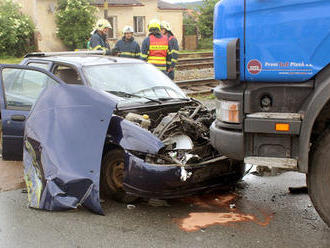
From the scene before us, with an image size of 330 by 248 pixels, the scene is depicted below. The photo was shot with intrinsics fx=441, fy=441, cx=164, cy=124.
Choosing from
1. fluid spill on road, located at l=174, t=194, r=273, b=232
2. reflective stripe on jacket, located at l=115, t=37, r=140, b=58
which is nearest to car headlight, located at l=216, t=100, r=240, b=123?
fluid spill on road, located at l=174, t=194, r=273, b=232

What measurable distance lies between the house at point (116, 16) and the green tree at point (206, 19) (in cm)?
186

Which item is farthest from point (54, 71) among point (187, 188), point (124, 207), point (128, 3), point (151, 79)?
point (128, 3)

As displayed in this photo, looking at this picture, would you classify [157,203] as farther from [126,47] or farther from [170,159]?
[126,47]

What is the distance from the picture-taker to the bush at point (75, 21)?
23.7 m

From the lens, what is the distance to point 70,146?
15.3 feet

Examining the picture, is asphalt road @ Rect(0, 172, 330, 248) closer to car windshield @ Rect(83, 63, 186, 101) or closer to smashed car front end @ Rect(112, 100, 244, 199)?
smashed car front end @ Rect(112, 100, 244, 199)

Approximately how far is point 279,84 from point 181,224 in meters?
1.66

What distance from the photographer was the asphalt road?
398cm

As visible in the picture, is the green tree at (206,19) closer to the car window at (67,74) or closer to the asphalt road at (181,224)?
the car window at (67,74)

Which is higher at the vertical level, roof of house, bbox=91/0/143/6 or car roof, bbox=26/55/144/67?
roof of house, bbox=91/0/143/6

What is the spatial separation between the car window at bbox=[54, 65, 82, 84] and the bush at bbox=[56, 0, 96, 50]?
60.6 ft

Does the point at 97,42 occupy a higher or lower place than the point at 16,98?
higher

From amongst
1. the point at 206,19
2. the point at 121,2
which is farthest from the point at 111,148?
the point at 206,19

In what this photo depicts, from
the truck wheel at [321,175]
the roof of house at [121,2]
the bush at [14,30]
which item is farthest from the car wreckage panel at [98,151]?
the roof of house at [121,2]
